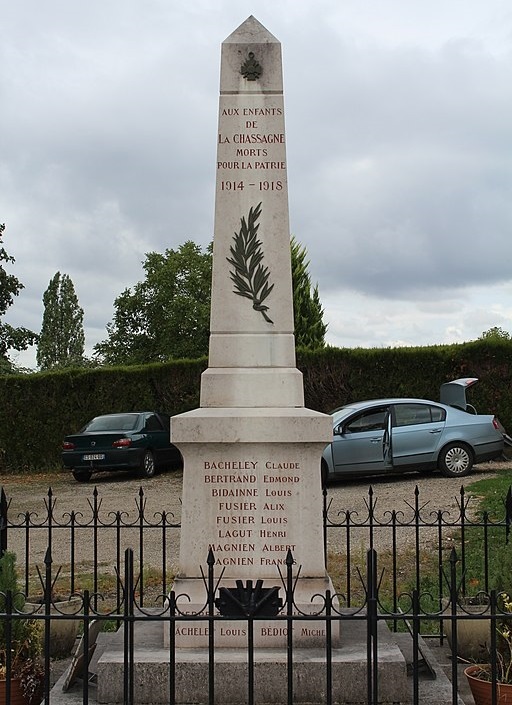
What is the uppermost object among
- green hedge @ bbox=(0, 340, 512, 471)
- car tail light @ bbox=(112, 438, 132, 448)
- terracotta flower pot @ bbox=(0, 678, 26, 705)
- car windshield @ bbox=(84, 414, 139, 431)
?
green hedge @ bbox=(0, 340, 512, 471)

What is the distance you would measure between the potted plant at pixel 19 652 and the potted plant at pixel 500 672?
7.73 ft

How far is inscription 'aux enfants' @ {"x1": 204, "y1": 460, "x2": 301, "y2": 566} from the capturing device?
496 centimetres

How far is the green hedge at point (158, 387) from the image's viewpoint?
16.5 metres

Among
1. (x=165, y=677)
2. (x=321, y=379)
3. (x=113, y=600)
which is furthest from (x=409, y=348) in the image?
(x=165, y=677)

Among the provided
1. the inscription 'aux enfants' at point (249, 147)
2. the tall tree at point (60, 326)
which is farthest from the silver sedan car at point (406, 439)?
the tall tree at point (60, 326)

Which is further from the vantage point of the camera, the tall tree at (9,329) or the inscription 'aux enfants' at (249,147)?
the tall tree at (9,329)

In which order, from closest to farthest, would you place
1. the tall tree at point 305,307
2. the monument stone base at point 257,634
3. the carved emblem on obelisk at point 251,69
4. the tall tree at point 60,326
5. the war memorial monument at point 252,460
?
the war memorial monument at point 252,460, the monument stone base at point 257,634, the carved emblem on obelisk at point 251,69, the tall tree at point 305,307, the tall tree at point 60,326

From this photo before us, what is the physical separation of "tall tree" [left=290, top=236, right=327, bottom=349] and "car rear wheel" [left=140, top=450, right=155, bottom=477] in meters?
6.21

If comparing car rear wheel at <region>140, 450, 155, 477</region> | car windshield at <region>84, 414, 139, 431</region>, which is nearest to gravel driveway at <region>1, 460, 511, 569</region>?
car rear wheel at <region>140, 450, 155, 477</region>

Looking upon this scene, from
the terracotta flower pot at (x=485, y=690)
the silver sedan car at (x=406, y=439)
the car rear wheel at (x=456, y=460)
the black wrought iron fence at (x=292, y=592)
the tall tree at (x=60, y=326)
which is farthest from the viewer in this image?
the tall tree at (x=60, y=326)

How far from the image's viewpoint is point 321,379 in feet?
55.9

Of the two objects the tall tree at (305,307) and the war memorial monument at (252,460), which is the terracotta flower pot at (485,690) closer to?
the war memorial monument at (252,460)

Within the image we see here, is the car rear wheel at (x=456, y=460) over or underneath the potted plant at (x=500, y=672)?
over

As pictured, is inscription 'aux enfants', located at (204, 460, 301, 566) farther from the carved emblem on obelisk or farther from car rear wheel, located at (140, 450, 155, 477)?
car rear wheel, located at (140, 450, 155, 477)
